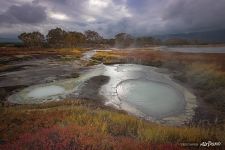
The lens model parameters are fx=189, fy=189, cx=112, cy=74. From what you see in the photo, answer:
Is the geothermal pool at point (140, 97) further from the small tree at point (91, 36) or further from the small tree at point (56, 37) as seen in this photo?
the small tree at point (91, 36)

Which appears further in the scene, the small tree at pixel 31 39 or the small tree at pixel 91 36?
the small tree at pixel 91 36

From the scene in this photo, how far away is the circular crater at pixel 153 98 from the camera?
559 inches

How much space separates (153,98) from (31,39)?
11026 cm

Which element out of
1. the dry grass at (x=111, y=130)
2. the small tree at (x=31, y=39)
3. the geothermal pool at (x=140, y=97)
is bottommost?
the geothermal pool at (x=140, y=97)

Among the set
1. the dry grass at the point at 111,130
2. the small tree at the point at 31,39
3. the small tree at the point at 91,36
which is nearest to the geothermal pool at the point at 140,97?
A: the dry grass at the point at 111,130

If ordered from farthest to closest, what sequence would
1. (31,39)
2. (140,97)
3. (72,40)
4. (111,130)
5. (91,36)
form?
(91,36)
(72,40)
(31,39)
(140,97)
(111,130)

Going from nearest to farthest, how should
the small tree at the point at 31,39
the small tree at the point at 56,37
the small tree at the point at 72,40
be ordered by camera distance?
the small tree at the point at 31,39
the small tree at the point at 72,40
the small tree at the point at 56,37

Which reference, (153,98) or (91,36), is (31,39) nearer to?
(91,36)

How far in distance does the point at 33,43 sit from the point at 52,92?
10251 centimetres

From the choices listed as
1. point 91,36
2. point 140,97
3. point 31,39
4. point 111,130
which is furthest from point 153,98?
point 91,36

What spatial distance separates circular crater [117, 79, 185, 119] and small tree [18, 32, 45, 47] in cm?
10272

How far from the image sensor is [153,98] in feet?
55.8

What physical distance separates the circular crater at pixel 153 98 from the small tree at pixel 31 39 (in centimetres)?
10272

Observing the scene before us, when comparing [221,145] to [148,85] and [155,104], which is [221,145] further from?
[148,85]
